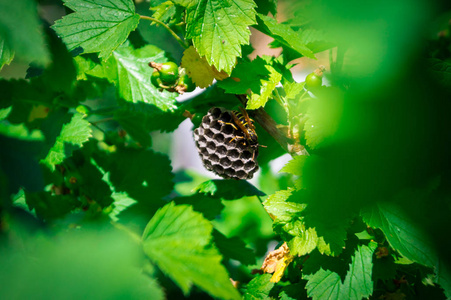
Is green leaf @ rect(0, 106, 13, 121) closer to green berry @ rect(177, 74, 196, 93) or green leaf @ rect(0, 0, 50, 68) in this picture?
green berry @ rect(177, 74, 196, 93)

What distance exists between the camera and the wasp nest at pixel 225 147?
67cm

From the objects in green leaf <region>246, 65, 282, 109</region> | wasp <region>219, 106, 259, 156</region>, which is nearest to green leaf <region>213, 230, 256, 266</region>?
wasp <region>219, 106, 259, 156</region>

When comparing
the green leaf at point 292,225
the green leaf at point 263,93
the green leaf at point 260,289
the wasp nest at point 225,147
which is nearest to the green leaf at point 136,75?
the wasp nest at point 225,147

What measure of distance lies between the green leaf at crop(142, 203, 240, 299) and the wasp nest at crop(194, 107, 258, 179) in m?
0.17

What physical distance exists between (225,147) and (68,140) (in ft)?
1.25

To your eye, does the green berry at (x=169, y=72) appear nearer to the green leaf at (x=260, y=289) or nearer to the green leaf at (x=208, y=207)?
the green leaf at (x=208, y=207)

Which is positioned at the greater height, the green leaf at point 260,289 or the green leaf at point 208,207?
the green leaf at point 208,207

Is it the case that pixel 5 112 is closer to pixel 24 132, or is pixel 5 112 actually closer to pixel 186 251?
pixel 24 132

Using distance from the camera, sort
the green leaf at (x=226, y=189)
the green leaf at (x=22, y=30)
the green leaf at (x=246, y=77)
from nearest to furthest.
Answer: the green leaf at (x=22, y=30), the green leaf at (x=246, y=77), the green leaf at (x=226, y=189)

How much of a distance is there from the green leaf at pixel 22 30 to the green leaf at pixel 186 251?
9.8 inches

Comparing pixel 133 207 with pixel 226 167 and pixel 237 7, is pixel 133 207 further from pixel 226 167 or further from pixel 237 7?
pixel 237 7

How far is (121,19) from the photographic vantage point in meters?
0.65

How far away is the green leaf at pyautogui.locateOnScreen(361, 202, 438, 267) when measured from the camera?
0.55 m

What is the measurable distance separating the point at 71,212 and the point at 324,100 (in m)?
0.68
